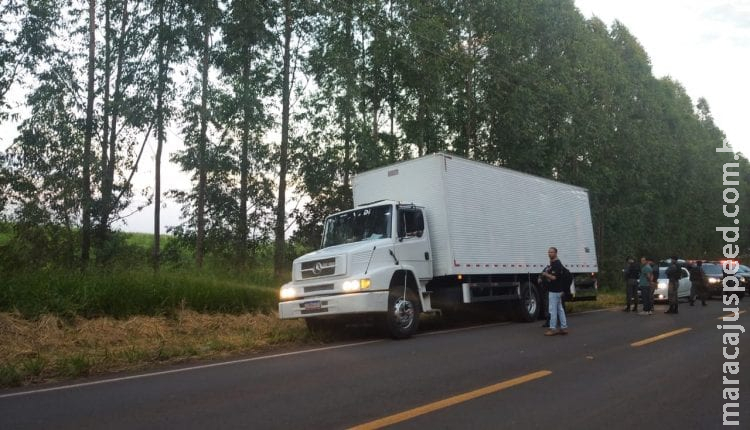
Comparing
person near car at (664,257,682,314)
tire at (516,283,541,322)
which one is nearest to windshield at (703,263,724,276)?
person near car at (664,257,682,314)

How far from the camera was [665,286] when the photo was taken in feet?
68.3

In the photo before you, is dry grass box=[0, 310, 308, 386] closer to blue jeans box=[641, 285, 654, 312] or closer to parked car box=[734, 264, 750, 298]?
blue jeans box=[641, 285, 654, 312]

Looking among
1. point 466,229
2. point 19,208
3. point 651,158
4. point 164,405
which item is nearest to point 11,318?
point 164,405

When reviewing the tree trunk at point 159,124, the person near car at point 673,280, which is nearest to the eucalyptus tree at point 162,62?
the tree trunk at point 159,124

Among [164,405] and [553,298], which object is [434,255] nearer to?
[553,298]

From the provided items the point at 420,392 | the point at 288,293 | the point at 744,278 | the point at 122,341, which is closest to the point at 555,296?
the point at 288,293

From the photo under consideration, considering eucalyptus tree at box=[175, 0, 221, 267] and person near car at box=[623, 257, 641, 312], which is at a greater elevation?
eucalyptus tree at box=[175, 0, 221, 267]

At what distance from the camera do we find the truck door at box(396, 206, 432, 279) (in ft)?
38.0

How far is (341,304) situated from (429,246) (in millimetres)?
2852

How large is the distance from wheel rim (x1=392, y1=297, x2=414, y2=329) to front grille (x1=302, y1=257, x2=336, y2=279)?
1444mm

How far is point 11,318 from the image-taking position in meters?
10.2

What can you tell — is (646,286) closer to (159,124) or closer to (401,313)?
(401,313)

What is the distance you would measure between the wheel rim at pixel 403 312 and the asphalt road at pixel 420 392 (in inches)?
52.8

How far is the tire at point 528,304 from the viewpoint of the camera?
571 inches
